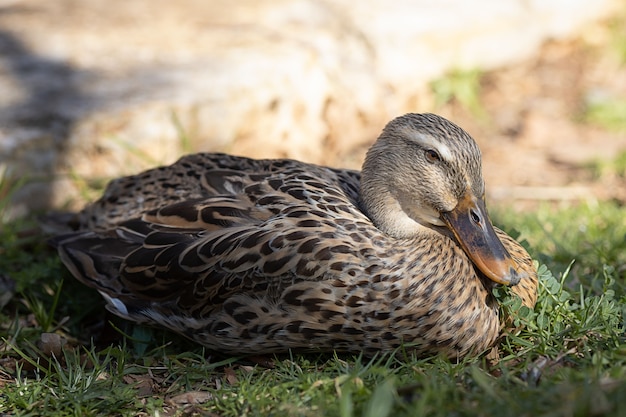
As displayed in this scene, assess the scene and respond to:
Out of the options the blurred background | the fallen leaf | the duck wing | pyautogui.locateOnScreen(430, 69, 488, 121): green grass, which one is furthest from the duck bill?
pyautogui.locateOnScreen(430, 69, 488, 121): green grass

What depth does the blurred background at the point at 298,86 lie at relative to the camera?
588cm

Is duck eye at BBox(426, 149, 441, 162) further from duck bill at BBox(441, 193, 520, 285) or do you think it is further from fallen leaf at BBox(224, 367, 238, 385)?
fallen leaf at BBox(224, 367, 238, 385)

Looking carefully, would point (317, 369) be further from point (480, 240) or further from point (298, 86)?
point (298, 86)

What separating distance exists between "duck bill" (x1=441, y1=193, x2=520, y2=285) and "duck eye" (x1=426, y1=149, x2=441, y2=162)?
0.20 meters

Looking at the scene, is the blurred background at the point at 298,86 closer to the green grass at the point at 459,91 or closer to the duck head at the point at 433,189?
the green grass at the point at 459,91

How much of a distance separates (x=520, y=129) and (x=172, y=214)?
4.52m

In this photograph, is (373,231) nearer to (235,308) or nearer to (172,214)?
(235,308)

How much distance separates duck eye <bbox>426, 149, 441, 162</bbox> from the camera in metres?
3.75

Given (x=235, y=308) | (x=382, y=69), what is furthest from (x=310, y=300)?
(x=382, y=69)

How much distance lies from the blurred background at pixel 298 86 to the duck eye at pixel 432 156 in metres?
2.57

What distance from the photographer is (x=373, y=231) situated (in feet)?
12.5

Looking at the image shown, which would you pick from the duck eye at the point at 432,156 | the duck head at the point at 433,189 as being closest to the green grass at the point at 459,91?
the duck head at the point at 433,189

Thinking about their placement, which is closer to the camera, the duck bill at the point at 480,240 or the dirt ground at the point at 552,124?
the duck bill at the point at 480,240

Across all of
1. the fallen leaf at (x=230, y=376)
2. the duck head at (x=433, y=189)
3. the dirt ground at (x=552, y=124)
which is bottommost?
the fallen leaf at (x=230, y=376)
